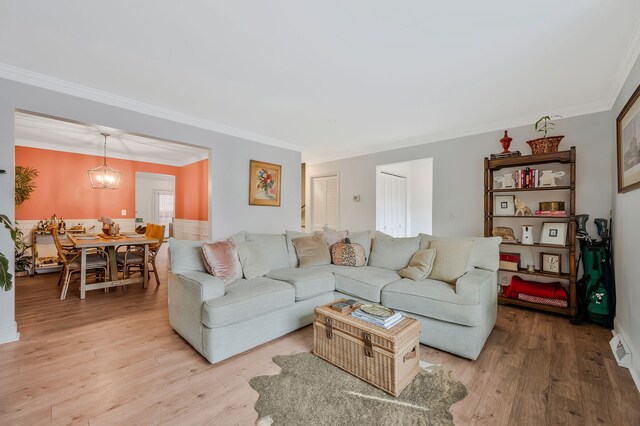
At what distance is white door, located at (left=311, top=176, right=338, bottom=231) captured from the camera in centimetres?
621

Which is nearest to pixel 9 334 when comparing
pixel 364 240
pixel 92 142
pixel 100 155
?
pixel 364 240

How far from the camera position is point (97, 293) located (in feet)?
13.1

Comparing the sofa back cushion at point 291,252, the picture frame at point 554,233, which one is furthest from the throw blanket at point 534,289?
the sofa back cushion at point 291,252

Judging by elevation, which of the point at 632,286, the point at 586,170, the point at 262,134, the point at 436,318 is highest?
the point at 262,134

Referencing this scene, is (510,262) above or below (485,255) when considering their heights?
below

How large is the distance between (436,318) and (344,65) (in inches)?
91.2

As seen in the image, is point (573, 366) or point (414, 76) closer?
point (573, 366)

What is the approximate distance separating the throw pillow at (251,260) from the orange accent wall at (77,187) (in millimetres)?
3184

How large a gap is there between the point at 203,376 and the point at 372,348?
1.21m

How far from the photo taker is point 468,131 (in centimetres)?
422

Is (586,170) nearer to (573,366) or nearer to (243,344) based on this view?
(573,366)

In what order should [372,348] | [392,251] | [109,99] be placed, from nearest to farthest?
[372,348], [109,99], [392,251]

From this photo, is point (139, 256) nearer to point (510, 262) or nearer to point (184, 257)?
point (184, 257)

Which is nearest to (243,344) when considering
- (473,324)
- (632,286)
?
(473,324)
